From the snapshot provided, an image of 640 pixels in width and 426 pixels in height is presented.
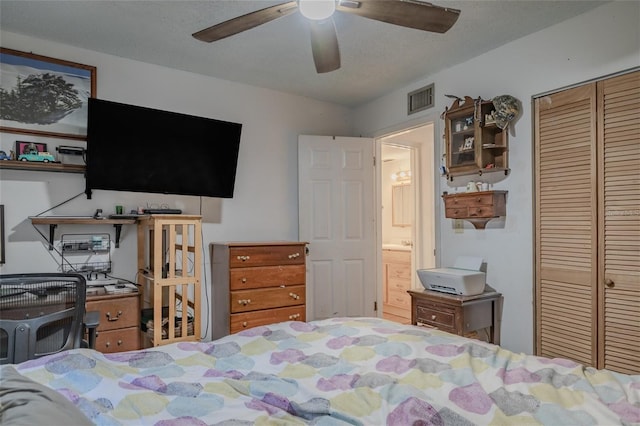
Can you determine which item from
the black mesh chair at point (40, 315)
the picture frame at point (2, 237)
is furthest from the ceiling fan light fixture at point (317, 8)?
the picture frame at point (2, 237)

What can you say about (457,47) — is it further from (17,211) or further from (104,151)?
(17,211)

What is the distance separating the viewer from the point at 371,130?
4238 millimetres

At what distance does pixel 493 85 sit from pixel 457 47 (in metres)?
0.40

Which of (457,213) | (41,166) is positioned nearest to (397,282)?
(457,213)

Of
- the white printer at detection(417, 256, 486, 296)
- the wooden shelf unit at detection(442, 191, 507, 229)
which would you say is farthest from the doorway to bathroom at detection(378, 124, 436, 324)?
the white printer at detection(417, 256, 486, 296)

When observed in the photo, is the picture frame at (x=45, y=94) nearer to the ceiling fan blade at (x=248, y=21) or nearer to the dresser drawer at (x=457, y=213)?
the ceiling fan blade at (x=248, y=21)

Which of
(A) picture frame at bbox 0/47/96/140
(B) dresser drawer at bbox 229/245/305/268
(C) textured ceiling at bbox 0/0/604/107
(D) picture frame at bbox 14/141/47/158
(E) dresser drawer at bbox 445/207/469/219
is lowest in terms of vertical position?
(B) dresser drawer at bbox 229/245/305/268

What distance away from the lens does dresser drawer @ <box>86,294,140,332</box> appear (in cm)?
263

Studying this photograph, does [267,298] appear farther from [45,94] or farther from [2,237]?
[45,94]

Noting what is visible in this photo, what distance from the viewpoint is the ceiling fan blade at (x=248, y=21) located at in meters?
1.76

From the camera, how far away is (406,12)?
175 cm

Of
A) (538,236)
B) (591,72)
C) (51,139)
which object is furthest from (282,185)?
(591,72)

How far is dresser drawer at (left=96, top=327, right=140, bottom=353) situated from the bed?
1.32 m

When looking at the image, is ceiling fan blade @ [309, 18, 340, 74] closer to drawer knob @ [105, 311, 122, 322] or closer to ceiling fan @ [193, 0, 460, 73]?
ceiling fan @ [193, 0, 460, 73]
